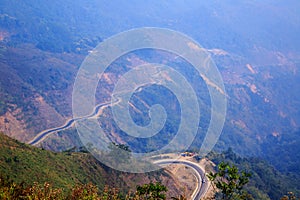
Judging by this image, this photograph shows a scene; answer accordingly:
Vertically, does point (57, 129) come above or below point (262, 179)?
below

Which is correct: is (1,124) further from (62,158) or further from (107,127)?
(62,158)

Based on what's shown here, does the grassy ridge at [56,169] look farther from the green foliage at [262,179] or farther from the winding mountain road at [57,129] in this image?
the winding mountain road at [57,129]

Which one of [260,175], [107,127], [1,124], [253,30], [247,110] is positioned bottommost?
[1,124]

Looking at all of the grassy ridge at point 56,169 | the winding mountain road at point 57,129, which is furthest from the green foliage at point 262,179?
the winding mountain road at point 57,129

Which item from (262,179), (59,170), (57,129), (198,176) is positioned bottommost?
(57,129)

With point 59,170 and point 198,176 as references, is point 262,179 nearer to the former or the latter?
point 198,176

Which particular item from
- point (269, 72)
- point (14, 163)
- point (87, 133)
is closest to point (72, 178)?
point (14, 163)

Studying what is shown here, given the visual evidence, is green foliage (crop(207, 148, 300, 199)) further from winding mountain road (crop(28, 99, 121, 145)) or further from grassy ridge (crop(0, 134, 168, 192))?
winding mountain road (crop(28, 99, 121, 145))

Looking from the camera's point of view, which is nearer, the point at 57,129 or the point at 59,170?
the point at 59,170

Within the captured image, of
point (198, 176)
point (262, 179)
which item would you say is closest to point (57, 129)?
point (198, 176)
